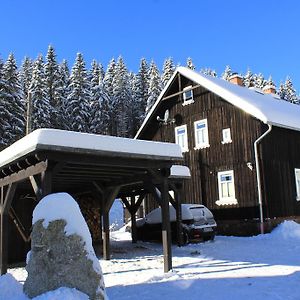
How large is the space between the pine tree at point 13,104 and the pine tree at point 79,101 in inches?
371

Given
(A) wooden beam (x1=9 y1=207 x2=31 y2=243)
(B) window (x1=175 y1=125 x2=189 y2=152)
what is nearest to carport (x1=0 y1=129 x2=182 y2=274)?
(A) wooden beam (x1=9 y1=207 x2=31 y2=243)

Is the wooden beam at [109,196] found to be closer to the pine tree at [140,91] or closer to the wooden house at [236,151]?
the wooden house at [236,151]

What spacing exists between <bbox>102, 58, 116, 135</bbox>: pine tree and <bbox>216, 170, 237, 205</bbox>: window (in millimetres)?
34159

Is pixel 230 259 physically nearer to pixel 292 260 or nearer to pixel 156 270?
pixel 292 260

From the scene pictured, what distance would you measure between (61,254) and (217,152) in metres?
17.4

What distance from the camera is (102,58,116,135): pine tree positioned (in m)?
56.4

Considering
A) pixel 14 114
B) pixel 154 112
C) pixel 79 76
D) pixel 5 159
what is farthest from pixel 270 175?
pixel 79 76

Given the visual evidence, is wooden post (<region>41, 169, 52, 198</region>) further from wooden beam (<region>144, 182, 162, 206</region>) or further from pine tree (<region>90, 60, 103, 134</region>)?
pine tree (<region>90, 60, 103, 134</region>)

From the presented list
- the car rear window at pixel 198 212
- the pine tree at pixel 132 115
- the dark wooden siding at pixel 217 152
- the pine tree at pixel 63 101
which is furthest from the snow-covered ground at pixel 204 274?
the pine tree at pixel 132 115

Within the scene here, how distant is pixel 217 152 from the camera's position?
2375 cm

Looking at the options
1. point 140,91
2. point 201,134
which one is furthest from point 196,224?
point 140,91

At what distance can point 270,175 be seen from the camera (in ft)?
71.7

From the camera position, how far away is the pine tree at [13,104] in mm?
39406

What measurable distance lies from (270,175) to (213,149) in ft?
11.3
